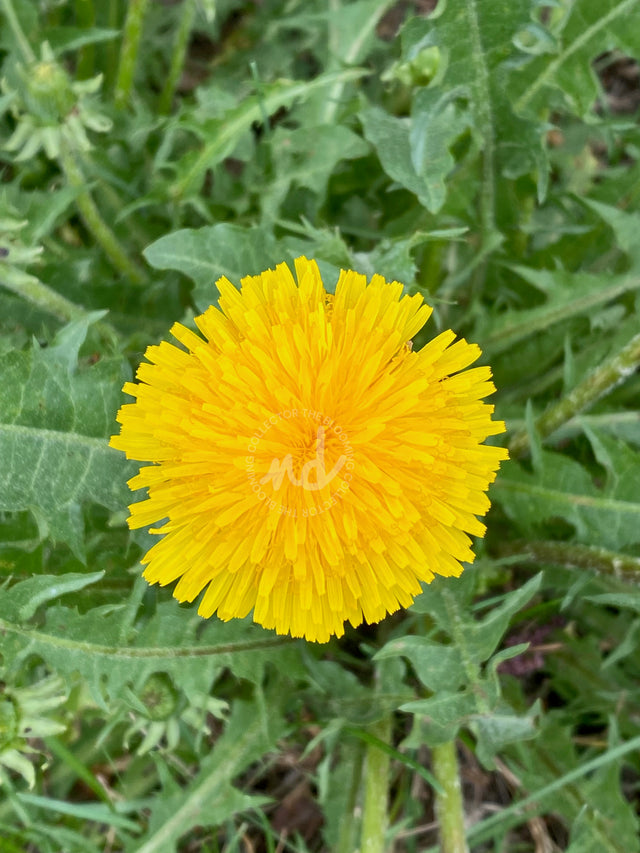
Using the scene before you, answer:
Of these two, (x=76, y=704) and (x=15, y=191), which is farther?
(x=15, y=191)

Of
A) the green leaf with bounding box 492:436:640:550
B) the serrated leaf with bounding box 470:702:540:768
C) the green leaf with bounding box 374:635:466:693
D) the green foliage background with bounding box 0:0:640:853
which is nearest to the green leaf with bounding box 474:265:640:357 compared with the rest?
the green foliage background with bounding box 0:0:640:853

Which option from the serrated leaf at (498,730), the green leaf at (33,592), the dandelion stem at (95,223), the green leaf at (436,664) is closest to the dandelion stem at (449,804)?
the serrated leaf at (498,730)

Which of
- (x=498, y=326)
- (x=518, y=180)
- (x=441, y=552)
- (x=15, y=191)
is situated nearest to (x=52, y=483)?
(x=441, y=552)

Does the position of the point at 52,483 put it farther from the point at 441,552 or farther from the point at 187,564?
the point at 441,552

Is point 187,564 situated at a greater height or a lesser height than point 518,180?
lesser

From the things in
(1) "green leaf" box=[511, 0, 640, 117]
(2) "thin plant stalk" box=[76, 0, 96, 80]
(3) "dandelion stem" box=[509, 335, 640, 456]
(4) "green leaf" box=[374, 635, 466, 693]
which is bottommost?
(4) "green leaf" box=[374, 635, 466, 693]

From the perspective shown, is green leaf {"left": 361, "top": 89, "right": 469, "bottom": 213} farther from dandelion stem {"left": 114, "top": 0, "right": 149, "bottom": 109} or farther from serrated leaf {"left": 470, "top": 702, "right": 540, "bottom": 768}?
serrated leaf {"left": 470, "top": 702, "right": 540, "bottom": 768}

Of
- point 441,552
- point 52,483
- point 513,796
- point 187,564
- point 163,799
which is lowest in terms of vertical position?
point 513,796

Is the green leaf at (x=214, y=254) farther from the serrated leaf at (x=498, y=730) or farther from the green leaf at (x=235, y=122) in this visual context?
the serrated leaf at (x=498, y=730)
